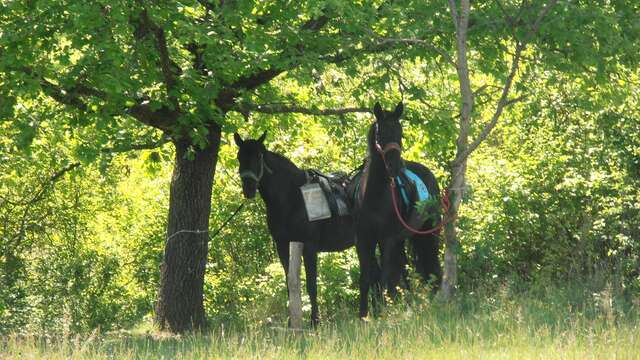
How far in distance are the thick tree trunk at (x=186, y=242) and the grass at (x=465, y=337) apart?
3.03 metres

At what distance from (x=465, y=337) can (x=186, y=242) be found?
697 cm

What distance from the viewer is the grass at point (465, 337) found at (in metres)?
9.04

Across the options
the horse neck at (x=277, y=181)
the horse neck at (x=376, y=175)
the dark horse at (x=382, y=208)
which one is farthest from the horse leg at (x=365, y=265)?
the horse neck at (x=277, y=181)

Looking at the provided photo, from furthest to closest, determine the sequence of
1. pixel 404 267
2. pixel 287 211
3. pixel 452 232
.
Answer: pixel 404 267 → pixel 287 211 → pixel 452 232

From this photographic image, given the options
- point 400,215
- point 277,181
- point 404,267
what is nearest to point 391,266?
point 400,215

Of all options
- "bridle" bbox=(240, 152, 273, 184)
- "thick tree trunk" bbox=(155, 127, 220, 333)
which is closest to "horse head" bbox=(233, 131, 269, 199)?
"bridle" bbox=(240, 152, 273, 184)

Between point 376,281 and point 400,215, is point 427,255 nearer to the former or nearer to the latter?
point 376,281

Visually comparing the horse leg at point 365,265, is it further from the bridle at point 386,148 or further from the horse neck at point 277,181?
the horse neck at point 277,181

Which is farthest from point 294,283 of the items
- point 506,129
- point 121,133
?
point 506,129

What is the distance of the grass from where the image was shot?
9039 mm

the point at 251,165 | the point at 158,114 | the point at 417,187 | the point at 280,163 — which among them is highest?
the point at 158,114

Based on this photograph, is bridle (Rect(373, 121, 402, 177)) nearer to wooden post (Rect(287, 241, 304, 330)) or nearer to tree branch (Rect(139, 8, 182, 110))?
wooden post (Rect(287, 241, 304, 330))

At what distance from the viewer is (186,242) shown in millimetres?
16203

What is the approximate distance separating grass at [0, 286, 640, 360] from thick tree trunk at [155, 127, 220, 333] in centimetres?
303
